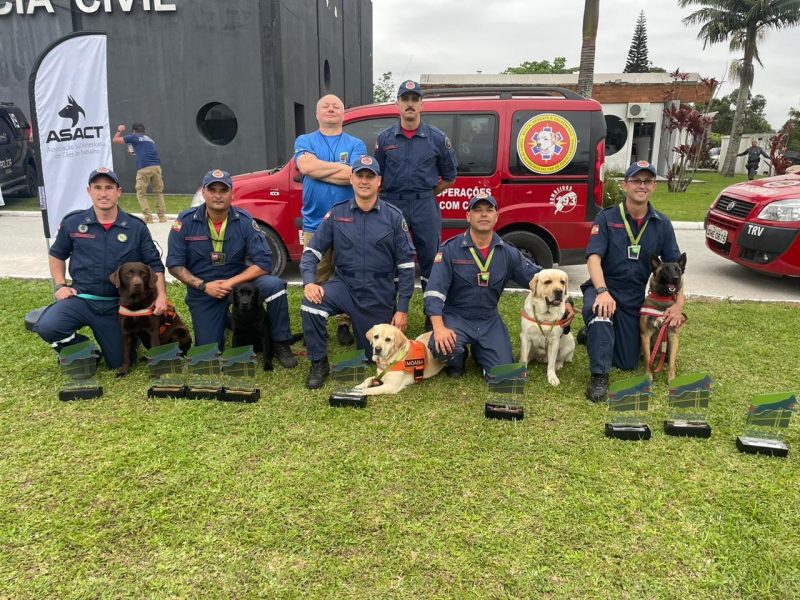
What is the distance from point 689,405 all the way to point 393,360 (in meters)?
1.89

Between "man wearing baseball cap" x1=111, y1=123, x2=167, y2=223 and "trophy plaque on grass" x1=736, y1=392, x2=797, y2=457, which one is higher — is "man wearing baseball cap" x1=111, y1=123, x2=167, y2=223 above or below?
above

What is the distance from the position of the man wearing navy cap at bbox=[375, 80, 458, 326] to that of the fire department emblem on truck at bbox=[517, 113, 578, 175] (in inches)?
60.4

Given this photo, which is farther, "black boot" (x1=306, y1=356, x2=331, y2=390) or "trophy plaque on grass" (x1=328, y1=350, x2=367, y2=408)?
"black boot" (x1=306, y1=356, x2=331, y2=390)

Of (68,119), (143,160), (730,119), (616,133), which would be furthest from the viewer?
(730,119)

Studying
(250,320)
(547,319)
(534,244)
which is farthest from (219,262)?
(534,244)

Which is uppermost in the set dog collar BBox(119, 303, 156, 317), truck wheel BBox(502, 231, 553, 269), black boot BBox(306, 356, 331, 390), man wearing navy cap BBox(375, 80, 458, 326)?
man wearing navy cap BBox(375, 80, 458, 326)

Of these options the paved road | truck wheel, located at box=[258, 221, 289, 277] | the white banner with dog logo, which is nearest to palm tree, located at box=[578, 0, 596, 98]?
the paved road

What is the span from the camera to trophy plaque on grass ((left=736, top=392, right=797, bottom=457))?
2.94 metres

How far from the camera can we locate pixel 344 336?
4.94 m

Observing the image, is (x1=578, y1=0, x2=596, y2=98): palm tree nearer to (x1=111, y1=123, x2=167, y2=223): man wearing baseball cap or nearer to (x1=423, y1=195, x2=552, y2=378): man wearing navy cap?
(x1=111, y1=123, x2=167, y2=223): man wearing baseball cap

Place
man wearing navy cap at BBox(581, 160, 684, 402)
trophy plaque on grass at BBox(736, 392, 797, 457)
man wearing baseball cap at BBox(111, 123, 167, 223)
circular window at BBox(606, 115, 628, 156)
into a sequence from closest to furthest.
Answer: trophy plaque on grass at BBox(736, 392, 797, 457)
man wearing navy cap at BBox(581, 160, 684, 402)
man wearing baseball cap at BBox(111, 123, 167, 223)
circular window at BBox(606, 115, 628, 156)

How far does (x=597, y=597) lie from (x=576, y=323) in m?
3.70

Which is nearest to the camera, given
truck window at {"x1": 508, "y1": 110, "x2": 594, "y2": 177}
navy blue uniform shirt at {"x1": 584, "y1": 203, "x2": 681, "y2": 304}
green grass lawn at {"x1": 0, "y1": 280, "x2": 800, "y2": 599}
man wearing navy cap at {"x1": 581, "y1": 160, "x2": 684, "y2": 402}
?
green grass lawn at {"x1": 0, "y1": 280, "x2": 800, "y2": 599}

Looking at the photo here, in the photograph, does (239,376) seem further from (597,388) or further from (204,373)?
(597,388)
